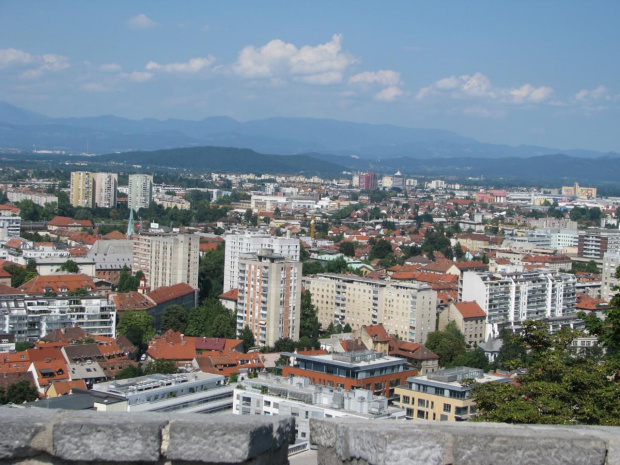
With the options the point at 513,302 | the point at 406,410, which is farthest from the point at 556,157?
the point at 406,410

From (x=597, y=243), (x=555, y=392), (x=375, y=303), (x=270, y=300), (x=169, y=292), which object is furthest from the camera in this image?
(x=597, y=243)

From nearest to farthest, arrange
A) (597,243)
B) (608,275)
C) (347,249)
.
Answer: (608,275), (347,249), (597,243)

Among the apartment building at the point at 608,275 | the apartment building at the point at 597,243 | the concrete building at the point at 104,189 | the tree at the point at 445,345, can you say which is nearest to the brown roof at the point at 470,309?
the tree at the point at 445,345

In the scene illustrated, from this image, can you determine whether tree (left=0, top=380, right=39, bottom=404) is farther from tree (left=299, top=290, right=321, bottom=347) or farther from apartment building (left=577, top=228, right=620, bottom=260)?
apartment building (left=577, top=228, right=620, bottom=260)

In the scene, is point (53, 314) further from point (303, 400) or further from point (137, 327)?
point (303, 400)

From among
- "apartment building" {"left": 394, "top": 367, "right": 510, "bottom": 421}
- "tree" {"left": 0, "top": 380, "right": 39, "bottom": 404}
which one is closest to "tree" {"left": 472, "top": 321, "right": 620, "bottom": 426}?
"apartment building" {"left": 394, "top": 367, "right": 510, "bottom": 421}

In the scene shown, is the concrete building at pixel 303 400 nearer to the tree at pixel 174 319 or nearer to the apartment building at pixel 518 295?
the tree at pixel 174 319

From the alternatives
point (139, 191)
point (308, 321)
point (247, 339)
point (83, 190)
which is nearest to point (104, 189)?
point (83, 190)
